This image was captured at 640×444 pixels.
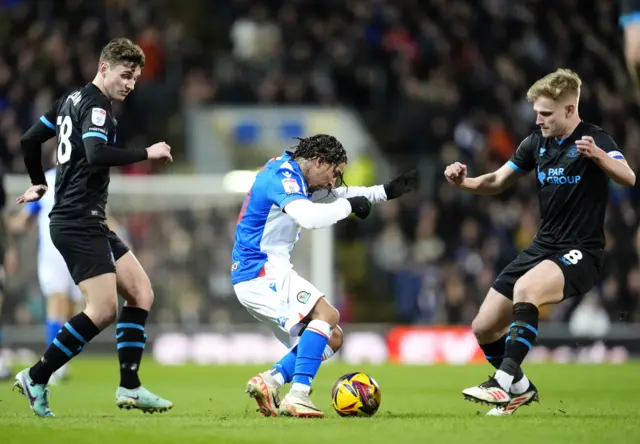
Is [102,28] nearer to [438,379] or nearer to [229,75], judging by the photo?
[229,75]

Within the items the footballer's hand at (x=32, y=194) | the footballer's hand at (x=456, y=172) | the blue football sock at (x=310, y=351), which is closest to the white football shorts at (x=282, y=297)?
the blue football sock at (x=310, y=351)

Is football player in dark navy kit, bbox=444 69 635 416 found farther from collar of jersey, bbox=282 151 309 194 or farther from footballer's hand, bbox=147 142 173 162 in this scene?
footballer's hand, bbox=147 142 173 162

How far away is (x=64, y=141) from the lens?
7.45 m

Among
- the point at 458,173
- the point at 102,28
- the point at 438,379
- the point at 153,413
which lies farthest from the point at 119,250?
the point at 102,28

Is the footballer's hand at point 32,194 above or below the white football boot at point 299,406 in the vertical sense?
above

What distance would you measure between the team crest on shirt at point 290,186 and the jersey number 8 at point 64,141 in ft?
4.47

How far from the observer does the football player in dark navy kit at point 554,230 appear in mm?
7270

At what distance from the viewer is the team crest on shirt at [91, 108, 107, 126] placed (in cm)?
724

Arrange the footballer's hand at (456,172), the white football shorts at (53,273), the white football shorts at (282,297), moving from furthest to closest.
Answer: the white football shorts at (53,273)
the footballer's hand at (456,172)
the white football shorts at (282,297)

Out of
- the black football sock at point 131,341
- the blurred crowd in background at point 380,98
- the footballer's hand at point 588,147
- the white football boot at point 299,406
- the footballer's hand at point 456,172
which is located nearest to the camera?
the footballer's hand at point 588,147

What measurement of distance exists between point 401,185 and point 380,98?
13.6m

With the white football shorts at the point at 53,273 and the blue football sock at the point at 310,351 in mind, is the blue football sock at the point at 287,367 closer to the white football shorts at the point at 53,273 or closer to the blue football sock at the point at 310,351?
the blue football sock at the point at 310,351

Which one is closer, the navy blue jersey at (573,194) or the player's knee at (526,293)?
the player's knee at (526,293)

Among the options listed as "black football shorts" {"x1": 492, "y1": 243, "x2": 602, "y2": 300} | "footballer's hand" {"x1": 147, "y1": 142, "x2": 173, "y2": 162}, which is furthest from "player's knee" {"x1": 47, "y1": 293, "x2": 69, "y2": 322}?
"black football shorts" {"x1": 492, "y1": 243, "x2": 602, "y2": 300}
